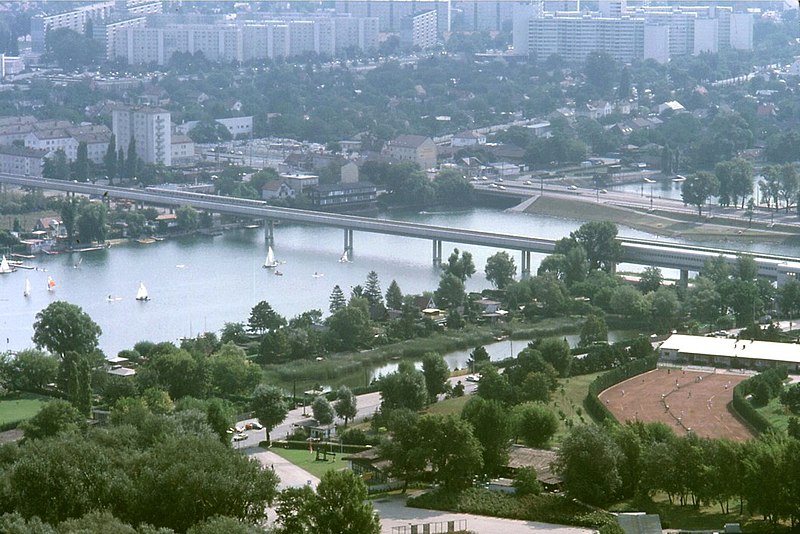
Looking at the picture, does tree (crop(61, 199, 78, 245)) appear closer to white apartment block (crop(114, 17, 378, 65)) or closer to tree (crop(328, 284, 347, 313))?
tree (crop(328, 284, 347, 313))

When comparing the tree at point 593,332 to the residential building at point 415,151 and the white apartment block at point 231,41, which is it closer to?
the residential building at point 415,151

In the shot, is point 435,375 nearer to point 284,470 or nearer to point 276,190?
point 284,470

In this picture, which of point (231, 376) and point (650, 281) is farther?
point (650, 281)

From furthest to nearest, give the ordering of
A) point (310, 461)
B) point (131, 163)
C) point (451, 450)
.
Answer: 1. point (131, 163)
2. point (310, 461)
3. point (451, 450)

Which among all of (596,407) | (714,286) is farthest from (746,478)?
(714,286)

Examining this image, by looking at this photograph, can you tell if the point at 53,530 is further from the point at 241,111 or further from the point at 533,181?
the point at 241,111

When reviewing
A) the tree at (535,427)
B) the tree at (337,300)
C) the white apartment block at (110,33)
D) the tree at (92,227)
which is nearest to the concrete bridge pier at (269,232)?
the tree at (92,227)

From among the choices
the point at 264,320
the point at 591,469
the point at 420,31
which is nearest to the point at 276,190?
the point at 264,320
